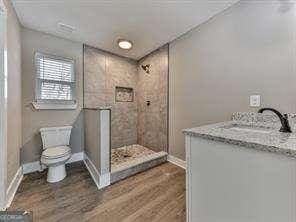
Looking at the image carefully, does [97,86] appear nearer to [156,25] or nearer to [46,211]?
[156,25]

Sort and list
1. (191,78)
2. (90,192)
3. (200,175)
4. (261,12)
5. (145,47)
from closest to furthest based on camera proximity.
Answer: (200,175) < (261,12) < (90,192) < (191,78) < (145,47)

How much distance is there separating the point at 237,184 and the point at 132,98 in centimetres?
326

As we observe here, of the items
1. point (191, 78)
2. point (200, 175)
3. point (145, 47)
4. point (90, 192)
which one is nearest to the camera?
point (200, 175)

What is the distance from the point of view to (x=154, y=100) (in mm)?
3354

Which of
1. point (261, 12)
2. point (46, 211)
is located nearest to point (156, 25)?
point (261, 12)

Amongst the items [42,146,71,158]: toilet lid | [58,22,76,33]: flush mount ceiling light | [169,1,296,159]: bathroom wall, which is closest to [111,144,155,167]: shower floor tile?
[169,1,296,159]: bathroom wall

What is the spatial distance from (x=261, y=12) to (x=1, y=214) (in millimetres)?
2801

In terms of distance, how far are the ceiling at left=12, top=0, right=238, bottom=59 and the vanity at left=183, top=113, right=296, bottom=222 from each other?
6.00 ft

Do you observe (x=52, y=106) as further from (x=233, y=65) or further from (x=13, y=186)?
(x=233, y=65)

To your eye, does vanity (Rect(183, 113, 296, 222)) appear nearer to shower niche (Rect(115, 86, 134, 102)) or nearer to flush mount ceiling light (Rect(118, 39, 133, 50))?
flush mount ceiling light (Rect(118, 39, 133, 50))

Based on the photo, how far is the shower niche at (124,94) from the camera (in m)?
3.60

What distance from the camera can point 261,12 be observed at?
5.55ft

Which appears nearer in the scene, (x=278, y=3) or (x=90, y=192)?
(x=278, y=3)

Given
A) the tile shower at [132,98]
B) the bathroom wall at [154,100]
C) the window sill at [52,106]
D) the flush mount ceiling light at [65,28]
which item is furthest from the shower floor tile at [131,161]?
the flush mount ceiling light at [65,28]
